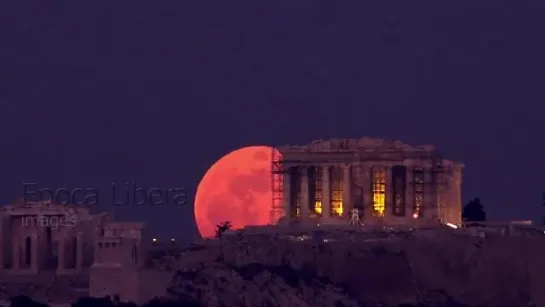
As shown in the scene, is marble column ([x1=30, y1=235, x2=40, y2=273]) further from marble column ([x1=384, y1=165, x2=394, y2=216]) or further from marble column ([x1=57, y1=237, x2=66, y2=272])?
marble column ([x1=384, y1=165, x2=394, y2=216])

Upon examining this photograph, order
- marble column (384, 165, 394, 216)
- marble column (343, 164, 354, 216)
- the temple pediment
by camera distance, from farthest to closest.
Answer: the temple pediment → marble column (384, 165, 394, 216) → marble column (343, 164, 354, 216)

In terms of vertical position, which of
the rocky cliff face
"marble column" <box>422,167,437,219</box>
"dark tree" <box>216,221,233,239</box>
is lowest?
the rocky cliff face

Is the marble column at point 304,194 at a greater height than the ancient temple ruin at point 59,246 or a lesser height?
greater

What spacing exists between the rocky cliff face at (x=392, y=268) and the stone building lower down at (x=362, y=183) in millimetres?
4684

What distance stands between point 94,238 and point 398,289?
12.1 meters

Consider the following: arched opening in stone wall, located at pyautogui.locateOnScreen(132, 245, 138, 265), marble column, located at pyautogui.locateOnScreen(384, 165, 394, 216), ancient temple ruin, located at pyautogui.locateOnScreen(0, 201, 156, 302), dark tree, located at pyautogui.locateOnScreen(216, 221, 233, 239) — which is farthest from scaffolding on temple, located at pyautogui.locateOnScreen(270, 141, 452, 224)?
arched opening in stone wall, located at pyautogui.locateOnScreen(132, 245, 138, 265)

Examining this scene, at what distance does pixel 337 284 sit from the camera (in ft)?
385

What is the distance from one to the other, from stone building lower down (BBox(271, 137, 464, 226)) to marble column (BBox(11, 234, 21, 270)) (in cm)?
1218

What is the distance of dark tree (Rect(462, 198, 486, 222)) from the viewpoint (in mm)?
134250

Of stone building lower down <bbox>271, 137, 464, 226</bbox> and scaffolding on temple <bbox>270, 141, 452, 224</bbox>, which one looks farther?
scaffolding on temple <bbox>270, 141, 452, 224</bbox>

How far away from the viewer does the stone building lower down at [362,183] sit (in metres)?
125

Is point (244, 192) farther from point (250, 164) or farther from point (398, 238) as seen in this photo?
point (398, 238)

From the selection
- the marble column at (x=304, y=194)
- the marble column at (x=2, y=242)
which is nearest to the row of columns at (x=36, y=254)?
the marble column at (x=2, y=242)

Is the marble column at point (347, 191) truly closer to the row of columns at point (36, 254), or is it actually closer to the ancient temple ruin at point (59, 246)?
the ancient temple ruin at point (59, 246)
